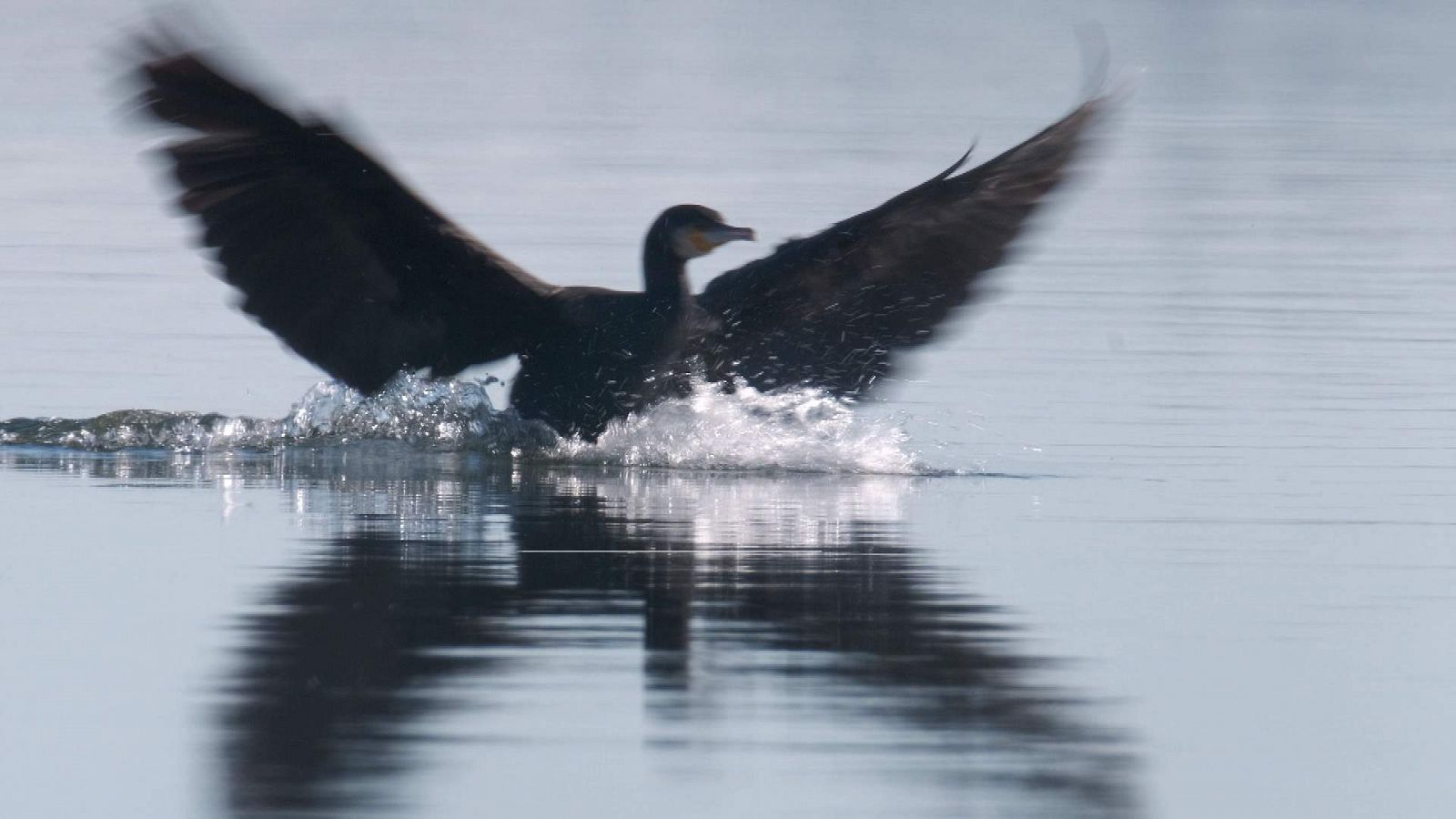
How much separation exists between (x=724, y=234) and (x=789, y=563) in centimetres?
311

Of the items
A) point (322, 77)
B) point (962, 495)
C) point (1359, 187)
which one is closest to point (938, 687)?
point (962, 495)

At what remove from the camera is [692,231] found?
29.5 feet

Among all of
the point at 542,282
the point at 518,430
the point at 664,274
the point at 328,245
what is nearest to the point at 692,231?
the point at 664,274

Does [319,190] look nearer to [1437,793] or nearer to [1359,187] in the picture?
[1437,793]

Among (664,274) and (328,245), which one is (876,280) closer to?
(664,274)

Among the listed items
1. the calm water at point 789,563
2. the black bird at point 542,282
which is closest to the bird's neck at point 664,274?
the black bird at point 542,282

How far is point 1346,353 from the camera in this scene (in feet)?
34.1

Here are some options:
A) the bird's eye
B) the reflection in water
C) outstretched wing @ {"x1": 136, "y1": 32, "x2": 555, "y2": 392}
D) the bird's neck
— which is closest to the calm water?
the reflection in water

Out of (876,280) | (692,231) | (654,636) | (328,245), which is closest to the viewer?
(654,636)

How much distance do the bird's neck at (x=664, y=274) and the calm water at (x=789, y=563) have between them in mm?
524

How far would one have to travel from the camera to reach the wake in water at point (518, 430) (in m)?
8.19

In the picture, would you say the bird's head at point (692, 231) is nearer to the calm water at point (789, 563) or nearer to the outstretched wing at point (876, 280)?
the outstretched wing at point (876, 280)

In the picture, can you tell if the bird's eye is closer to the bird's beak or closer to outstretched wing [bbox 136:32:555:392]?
the bird's beak

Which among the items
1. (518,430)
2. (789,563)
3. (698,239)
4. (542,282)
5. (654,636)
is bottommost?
(654,636)
